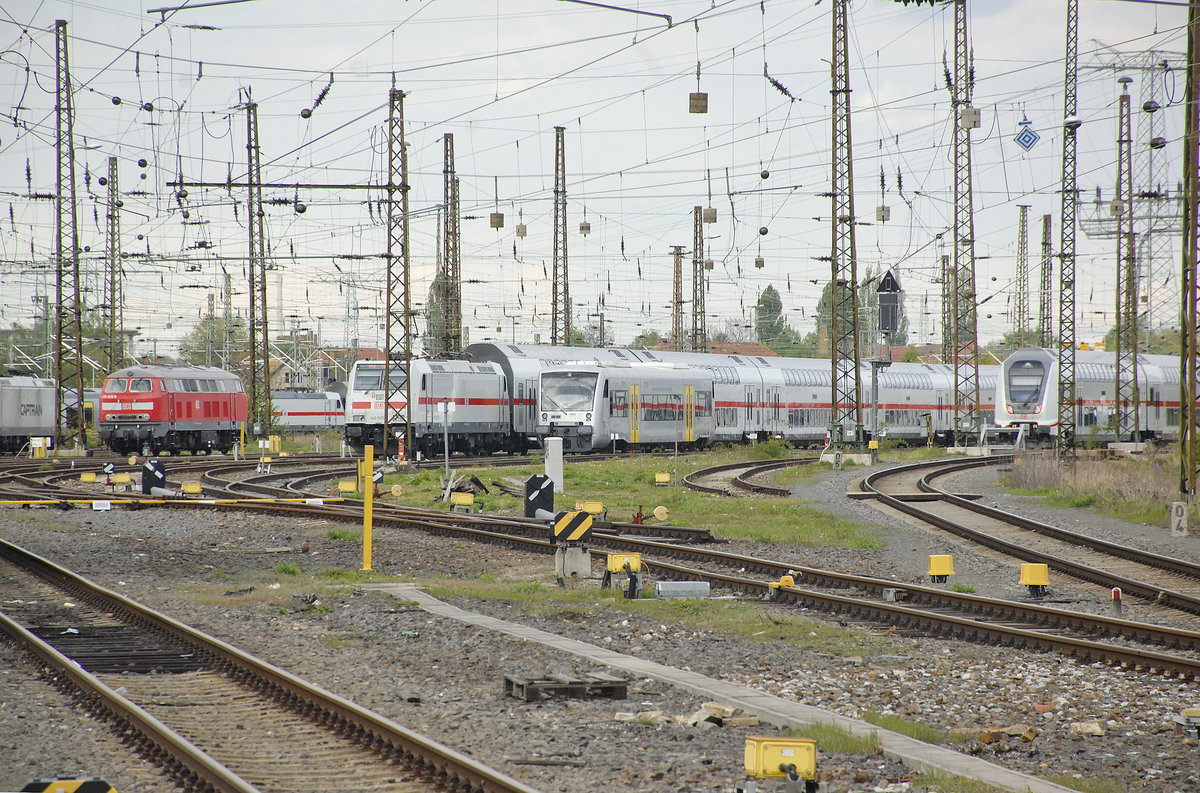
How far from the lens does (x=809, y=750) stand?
238 inches

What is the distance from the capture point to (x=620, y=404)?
137 feet

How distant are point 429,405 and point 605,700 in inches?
1356

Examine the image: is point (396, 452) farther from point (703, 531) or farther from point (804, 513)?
point (703, 531)

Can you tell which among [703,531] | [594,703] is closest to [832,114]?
[703,531]

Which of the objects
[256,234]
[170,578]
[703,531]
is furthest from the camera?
[256,234]

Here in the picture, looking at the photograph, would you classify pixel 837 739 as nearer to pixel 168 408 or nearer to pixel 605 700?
pixel 605 700

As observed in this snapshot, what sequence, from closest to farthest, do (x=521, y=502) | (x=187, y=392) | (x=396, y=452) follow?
(x=521, y=502)
(x=396, y=452)
(x=187, y=392)

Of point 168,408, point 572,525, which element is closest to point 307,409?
point 168,408

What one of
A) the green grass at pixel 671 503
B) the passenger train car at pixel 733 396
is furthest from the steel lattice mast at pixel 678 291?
the green grass at pixel 671 503

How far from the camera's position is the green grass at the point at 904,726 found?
728cm

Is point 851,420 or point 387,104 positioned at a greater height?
point 387,104

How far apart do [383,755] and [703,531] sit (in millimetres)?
11950

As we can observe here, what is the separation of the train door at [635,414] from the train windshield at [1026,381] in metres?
14.0

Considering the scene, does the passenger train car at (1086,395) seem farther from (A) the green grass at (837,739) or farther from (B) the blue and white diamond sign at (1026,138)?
(A) the green grass at (837,739)
